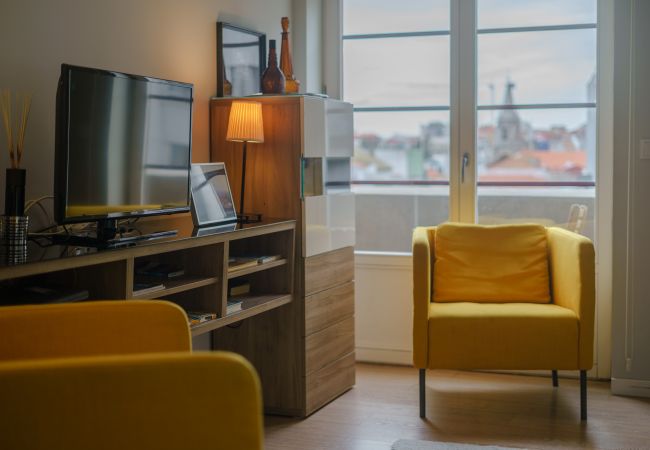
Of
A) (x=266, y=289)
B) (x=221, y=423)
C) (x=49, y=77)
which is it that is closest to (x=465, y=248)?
(x=266, y=289)

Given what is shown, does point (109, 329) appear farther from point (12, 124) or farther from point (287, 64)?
point (287, 64)

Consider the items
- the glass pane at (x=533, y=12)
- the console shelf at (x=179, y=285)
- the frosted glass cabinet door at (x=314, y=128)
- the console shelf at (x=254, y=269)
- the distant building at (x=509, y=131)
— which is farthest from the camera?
the distant building at (x=509, y=131)

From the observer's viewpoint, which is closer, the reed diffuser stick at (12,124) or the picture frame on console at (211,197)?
the reed diffuser stick at (12,124)

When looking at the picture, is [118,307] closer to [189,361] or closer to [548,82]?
[189,361]

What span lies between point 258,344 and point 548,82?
2002 millimetres

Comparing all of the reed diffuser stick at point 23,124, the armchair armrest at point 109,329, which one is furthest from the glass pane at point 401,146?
the armchair armrest at point 109,329

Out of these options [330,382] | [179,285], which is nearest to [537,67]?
[330,382]

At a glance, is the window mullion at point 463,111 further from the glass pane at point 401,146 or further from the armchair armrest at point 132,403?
the armchair armrest at point 132,403

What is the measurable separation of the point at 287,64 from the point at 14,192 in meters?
1.93

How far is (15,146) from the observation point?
2.76 meters

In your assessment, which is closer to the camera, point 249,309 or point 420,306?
point 249,309

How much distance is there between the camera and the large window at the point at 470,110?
14.7ft

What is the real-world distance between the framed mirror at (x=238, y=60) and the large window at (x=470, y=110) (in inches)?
28.8

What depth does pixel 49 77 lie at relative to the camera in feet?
9.55
